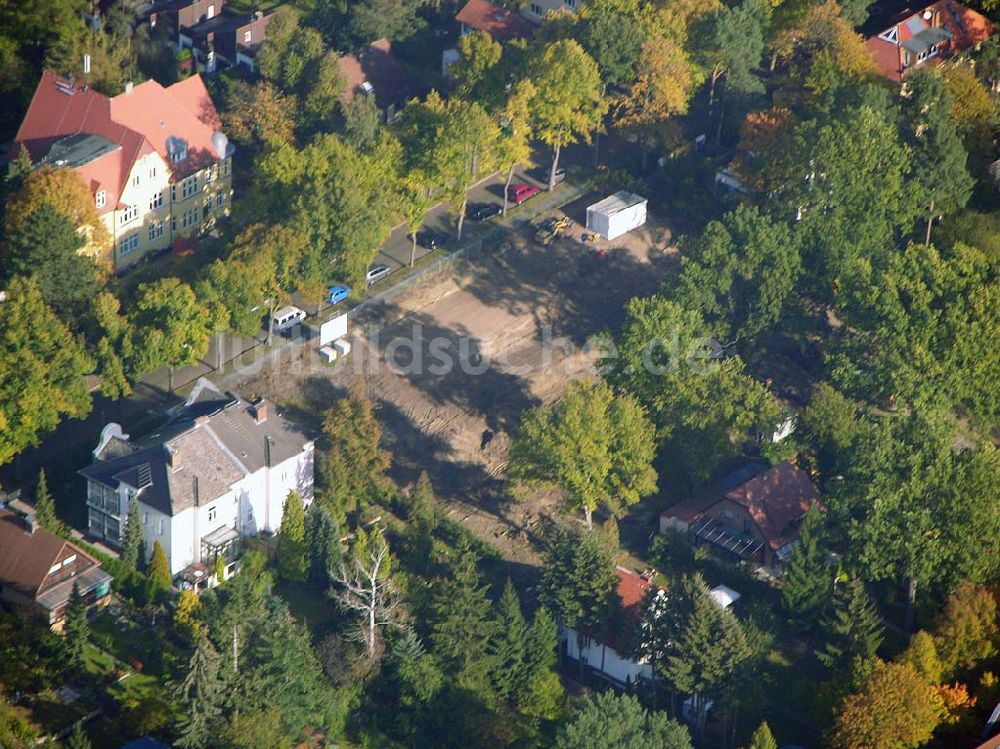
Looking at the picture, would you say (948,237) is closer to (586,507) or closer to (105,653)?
(586,507)

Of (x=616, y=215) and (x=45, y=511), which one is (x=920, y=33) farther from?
(x=45, y=511)

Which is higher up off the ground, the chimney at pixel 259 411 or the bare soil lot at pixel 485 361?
the chimney at pixel 259 411

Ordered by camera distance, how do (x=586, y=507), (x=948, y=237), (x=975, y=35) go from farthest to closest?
(x=975, y=35) < (x=948, y=237) < (x=586, y=507)

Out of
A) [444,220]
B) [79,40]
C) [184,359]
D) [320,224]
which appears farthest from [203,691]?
[79,40]

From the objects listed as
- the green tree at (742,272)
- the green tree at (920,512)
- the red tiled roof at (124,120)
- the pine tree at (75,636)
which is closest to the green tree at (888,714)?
the green tree at (920,512)

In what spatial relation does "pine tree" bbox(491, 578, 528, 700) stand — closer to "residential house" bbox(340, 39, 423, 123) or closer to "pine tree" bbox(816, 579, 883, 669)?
"pine tree" bbox(816, 579, 883, 669)

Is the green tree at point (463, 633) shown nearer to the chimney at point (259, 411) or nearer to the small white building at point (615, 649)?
the small white building at point (615, 649)

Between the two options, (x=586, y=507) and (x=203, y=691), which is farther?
(x=586, y=507)
